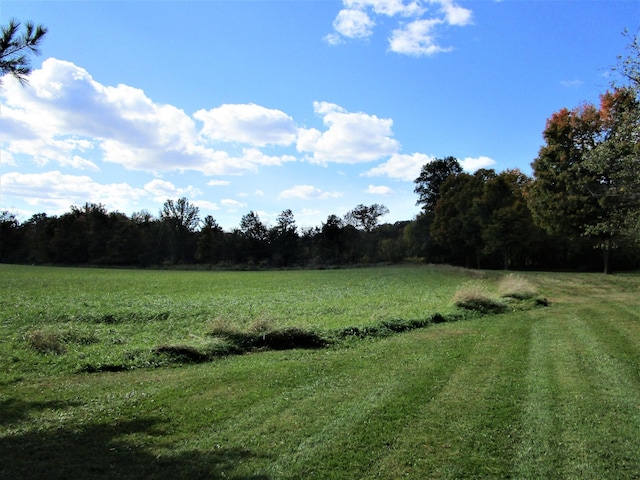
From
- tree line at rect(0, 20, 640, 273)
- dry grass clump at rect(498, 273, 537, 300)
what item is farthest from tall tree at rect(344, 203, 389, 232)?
dry grass clump at rect(498, 273, 537, 300)

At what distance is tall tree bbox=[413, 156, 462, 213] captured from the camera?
7150 centimetres

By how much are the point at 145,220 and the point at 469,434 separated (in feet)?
311

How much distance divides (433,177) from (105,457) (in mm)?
72545

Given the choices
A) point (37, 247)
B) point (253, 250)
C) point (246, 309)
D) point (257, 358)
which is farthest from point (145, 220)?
point (257, 358)

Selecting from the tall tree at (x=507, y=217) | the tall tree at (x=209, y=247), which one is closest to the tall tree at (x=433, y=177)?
the tall tree at (x=507, y=217)

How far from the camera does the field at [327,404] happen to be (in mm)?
4348

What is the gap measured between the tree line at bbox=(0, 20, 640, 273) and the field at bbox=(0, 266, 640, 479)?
494cm

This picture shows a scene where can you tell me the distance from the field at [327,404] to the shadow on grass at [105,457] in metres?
0.02

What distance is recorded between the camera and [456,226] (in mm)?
53875

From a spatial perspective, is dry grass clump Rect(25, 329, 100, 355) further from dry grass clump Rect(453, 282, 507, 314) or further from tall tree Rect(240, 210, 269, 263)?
tall tree Rect(240, 210, 269, 263)

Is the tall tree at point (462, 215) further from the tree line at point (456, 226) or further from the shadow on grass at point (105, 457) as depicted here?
the shadow on grass at point (105, 457)

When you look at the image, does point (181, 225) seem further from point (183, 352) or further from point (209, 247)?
point (183, 352)

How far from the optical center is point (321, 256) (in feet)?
264

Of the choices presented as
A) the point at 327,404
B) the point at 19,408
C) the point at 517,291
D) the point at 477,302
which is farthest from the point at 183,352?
the point at 517,291
